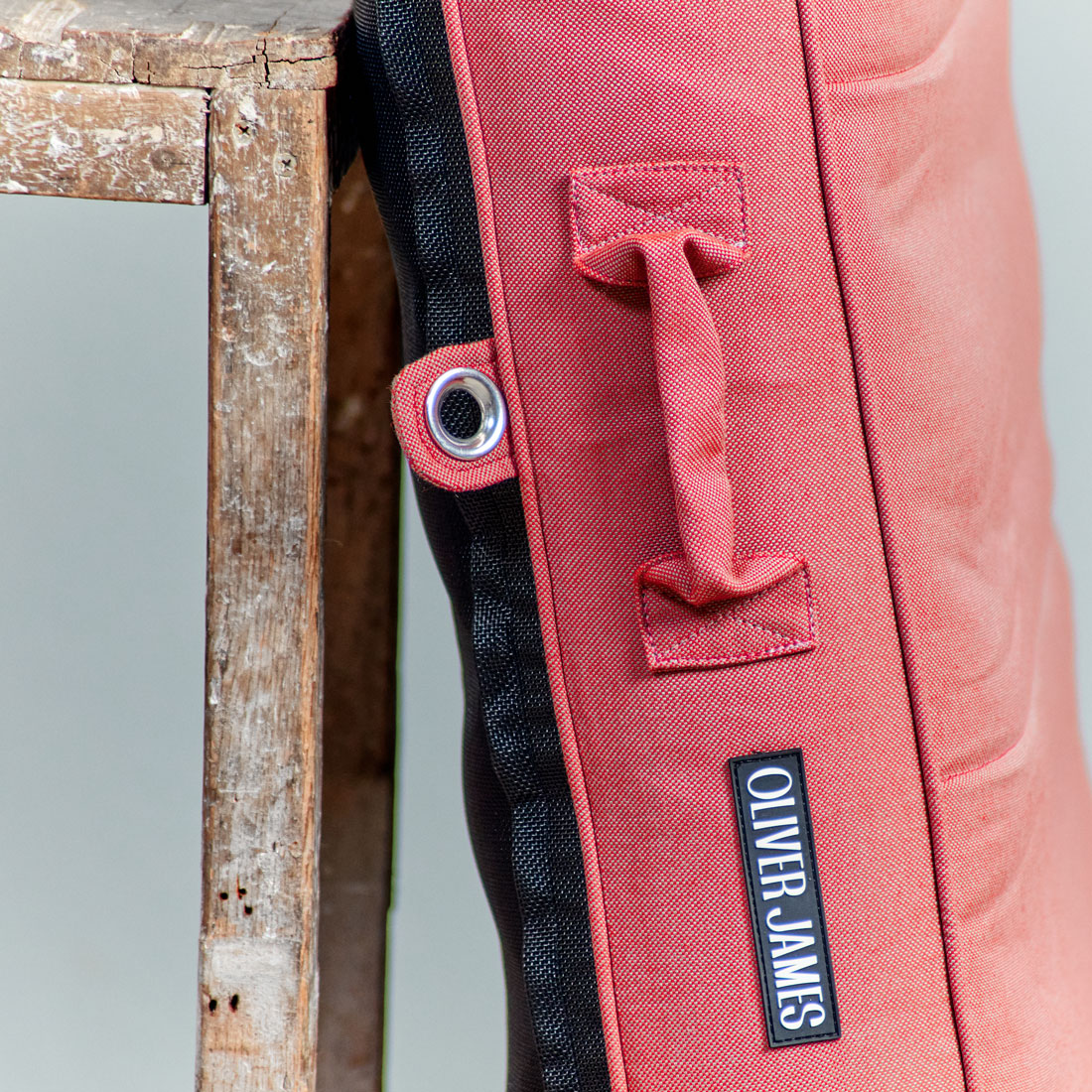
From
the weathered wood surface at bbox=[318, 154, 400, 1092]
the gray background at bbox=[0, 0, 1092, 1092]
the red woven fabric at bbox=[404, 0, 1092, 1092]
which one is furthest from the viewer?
the gray background at bbox=[0, 0, 1092, 1092]

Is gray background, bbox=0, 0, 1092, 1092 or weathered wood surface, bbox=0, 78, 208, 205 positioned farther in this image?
gray background, bbox=0, 0, 1092, 1092

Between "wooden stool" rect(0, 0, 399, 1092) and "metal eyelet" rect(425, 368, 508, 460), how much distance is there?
10 centimetres

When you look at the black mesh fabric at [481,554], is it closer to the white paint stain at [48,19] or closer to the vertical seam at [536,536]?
the vertical seam at [536,536]

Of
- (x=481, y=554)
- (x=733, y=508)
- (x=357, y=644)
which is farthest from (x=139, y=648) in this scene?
(x=733, y=508)

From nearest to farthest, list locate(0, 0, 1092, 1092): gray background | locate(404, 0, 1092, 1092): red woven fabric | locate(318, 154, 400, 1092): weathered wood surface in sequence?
locate(404, 0, 1092, 1092): red woven fabric < locate(318, 154, 400, 1092): weathered wood surface < locate(0, 0, 1092, 1092): gray background

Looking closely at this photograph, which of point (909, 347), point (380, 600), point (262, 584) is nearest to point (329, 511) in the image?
point (380, 600)

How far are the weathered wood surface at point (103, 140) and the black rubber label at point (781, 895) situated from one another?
420mm

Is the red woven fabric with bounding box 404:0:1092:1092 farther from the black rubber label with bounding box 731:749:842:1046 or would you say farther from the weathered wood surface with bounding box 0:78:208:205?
the weathered wood surface with bounding box 0:78:208:205

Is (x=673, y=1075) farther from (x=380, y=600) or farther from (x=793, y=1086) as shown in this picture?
(x=380, y=600)

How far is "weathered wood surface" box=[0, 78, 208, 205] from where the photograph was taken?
609mm

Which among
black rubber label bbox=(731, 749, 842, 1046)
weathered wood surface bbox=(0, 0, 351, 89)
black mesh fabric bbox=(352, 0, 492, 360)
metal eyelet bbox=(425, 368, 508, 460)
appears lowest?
black rubber label bbox=(731, 749, 842, 1046)

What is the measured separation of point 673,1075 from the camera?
0.56 meters

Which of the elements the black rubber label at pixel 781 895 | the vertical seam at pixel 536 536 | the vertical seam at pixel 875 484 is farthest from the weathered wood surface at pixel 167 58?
the black rubber label at pixel 781 895

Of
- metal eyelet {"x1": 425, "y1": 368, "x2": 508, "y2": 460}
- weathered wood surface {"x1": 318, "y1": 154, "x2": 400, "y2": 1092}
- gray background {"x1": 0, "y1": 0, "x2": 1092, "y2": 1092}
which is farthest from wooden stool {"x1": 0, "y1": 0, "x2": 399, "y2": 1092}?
gray background {"x1": 0, "y1": 0, "x2": 1092, "y2": 1092}
